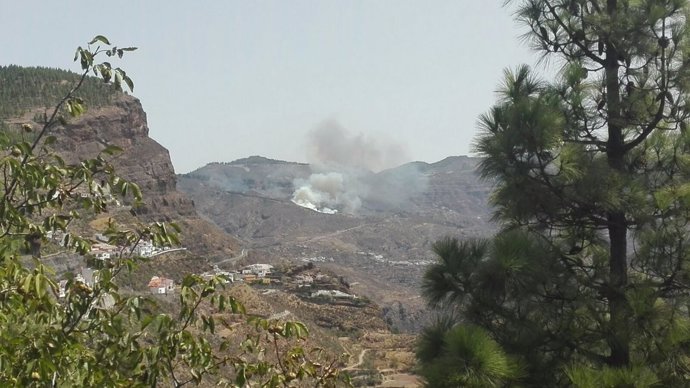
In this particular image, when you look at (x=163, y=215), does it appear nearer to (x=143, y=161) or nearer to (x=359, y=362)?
(x=143, y=161)

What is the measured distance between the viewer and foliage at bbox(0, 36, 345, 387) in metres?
3.32

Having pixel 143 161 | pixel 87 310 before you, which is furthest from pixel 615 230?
pixel 143 161

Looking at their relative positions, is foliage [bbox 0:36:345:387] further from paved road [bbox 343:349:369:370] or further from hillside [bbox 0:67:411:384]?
paved road [bbox 343:349:369:370]

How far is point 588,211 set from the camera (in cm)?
577

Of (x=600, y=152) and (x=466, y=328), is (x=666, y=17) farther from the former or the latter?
(x=466, y=328)

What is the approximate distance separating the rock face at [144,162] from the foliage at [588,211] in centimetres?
6234

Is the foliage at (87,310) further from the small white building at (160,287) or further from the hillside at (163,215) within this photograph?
the hillside at (163,215)

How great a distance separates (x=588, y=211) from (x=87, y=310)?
390 centimetres

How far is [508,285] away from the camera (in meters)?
5.15

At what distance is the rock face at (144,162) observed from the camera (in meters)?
71.1

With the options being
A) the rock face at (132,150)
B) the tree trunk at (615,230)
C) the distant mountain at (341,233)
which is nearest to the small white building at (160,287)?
the tree trunk at (615,230)

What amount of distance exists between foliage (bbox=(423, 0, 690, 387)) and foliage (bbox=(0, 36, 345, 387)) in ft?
5.98

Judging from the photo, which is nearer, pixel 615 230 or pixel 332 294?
pixel 615 230

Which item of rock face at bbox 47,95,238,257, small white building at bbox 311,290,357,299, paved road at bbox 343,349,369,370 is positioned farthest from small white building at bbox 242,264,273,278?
paved road at bbox 343,349,369,370
